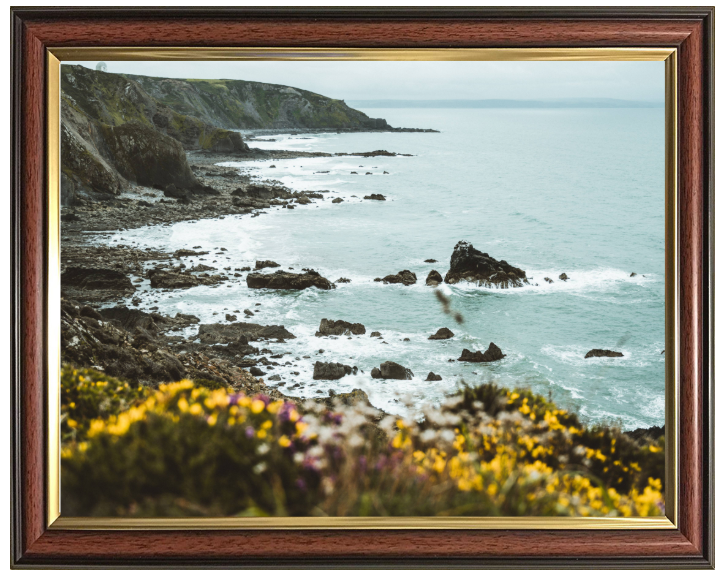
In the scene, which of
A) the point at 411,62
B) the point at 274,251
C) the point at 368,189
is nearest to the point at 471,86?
the point at 411,62

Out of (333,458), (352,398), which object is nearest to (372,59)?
(352,398)

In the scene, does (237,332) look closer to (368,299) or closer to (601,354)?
(368,299)

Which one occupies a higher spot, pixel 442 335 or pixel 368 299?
pixel 368 299

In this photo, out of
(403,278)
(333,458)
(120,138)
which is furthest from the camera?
(120,138)

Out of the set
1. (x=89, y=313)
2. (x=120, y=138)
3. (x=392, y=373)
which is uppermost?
(x=120, y=138)

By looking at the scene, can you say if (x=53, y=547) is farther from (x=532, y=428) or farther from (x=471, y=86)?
(x=471, y=86)

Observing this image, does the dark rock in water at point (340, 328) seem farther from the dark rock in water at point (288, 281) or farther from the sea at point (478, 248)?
the dark rock in water at point (288, 281)
